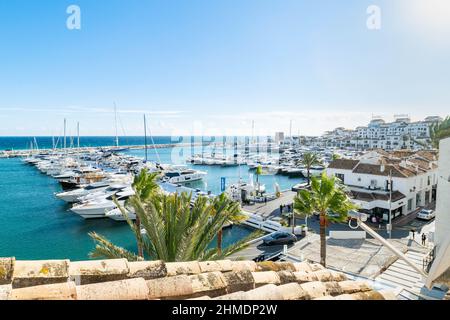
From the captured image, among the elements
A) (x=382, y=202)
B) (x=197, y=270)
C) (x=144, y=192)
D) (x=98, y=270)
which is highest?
(x=98, y=270)

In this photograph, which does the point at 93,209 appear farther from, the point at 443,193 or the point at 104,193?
the point at 443,193

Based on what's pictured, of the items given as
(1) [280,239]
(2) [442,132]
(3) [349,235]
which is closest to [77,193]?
(1) [280,239]

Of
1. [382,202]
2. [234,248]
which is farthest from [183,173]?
[234,248]

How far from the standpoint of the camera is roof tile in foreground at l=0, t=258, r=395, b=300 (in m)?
2.83

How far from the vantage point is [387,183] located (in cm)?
2959

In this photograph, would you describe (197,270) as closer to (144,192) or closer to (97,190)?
(144,192)

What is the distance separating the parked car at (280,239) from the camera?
22703mm

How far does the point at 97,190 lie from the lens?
41.6m

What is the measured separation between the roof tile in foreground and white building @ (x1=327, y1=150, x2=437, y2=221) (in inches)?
979

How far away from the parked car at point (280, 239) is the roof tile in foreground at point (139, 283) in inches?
740

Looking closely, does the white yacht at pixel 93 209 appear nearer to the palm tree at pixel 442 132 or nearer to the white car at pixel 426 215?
the white car at pixel 426 215

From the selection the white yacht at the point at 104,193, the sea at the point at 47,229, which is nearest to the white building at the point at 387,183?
the sea at the point at 47,229

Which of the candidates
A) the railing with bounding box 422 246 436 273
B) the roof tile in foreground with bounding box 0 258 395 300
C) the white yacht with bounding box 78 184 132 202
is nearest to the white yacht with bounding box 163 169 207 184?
the white yacht with bounding box 78 184 132 202
